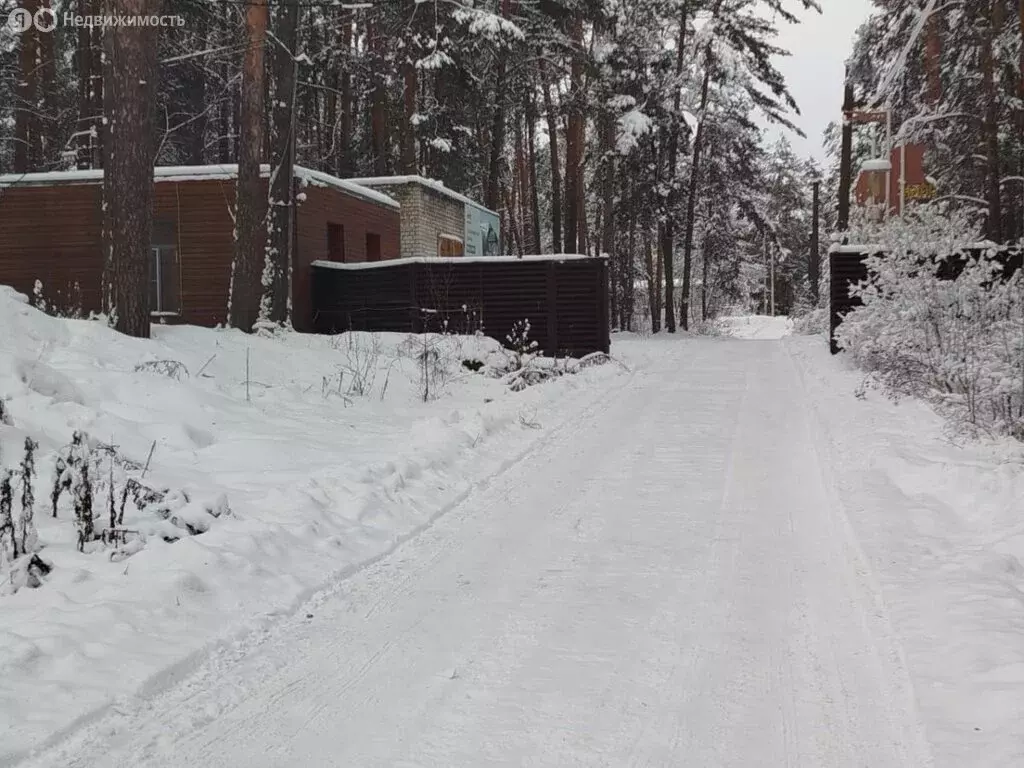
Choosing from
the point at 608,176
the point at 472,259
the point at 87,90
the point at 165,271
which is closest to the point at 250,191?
the point at 472,259

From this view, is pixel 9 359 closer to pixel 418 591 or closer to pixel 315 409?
pixel 315 409

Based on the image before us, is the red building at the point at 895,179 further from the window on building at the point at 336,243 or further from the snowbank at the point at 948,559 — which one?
the snowbank at the point at 948,559

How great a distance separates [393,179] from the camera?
20953mm

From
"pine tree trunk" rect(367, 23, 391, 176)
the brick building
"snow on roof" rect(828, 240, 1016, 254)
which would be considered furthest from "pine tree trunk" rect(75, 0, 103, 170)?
"snow on roof" rect(828, 240, 1016, 254)

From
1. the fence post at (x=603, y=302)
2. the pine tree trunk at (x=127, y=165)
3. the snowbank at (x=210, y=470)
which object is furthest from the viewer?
the fence post at (x=603, y=302)

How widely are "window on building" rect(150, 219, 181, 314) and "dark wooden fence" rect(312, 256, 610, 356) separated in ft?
14.2

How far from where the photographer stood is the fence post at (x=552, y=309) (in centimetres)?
1582

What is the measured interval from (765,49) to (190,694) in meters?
28.4

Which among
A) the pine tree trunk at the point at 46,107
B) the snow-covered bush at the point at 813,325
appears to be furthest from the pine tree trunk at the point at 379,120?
the snow-covered bush at the point at 813,325

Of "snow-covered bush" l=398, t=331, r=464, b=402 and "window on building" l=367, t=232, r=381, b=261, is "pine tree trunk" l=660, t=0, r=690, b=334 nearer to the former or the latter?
"window on building" l=367, t=232, r=381, b=261

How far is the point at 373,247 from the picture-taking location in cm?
2027

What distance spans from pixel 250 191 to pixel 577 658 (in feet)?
38.3

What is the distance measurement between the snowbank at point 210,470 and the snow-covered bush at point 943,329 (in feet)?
12.2

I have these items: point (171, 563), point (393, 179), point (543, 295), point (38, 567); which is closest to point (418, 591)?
point (171, 563)
